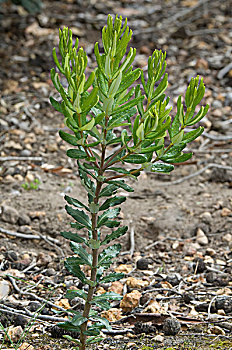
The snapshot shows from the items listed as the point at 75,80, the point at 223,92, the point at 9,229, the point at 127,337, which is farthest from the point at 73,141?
the point at 223,92

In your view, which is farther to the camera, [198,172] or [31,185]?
[198,172]

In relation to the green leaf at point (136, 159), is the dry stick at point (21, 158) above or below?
below

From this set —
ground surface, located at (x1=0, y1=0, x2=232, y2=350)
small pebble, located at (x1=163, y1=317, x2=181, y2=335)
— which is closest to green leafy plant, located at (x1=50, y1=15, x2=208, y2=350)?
small pebble, located at (x1=163, y1=317, x2=181, y2=335)

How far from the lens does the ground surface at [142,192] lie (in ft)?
6.06

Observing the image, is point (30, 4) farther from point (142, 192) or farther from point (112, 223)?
point (112, 223)

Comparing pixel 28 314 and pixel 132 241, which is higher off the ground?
pixel 132 241

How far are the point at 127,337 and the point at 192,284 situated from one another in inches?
18.0

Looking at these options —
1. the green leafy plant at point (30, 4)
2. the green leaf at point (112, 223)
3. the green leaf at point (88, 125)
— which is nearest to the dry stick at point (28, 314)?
the green leaf at point (112, 223)

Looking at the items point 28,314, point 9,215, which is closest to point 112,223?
point 28,314

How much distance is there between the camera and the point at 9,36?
14.1 feet

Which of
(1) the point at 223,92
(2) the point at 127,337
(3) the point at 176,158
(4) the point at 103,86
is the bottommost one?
(2) the point at 127,337

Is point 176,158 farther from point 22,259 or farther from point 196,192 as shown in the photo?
point 196,192

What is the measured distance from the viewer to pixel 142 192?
284 centimetres

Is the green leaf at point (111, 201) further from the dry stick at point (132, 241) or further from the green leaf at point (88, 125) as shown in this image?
the dry stick at point (132, 241)
